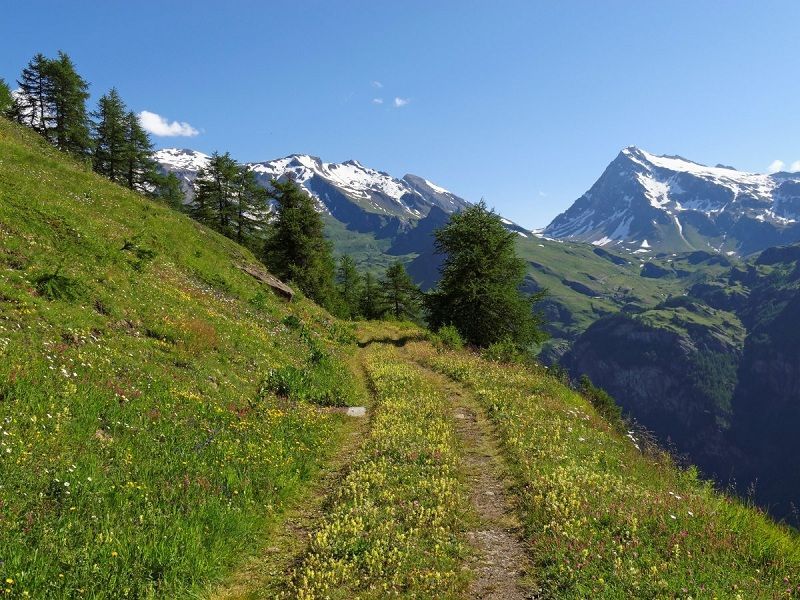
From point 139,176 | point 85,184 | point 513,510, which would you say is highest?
point 139,176

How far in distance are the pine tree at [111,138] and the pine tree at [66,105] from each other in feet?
5.41

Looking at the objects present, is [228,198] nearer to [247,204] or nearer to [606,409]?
[247,204]

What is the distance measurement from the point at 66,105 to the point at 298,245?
38.1 m

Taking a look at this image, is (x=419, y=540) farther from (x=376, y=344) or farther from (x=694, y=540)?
(x=376, y=344)

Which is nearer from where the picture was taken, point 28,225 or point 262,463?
point 262,463

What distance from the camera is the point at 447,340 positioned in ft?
109

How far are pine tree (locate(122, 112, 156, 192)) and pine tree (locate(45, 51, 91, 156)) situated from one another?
4.77m

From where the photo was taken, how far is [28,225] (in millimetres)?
18031

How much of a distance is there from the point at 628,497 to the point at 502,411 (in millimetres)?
6890

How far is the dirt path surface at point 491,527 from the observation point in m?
7.59

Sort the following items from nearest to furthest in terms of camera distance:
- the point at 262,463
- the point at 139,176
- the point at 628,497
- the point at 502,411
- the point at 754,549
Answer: the point at 754,549 → the point at 628,497 → the point at 262,463 → the point at 502,411 → the point at 139,176

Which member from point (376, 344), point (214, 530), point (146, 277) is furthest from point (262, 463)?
point (376, 344)

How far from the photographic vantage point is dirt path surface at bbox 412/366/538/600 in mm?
7590

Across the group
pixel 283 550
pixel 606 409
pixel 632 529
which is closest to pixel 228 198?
pixel 606 409
